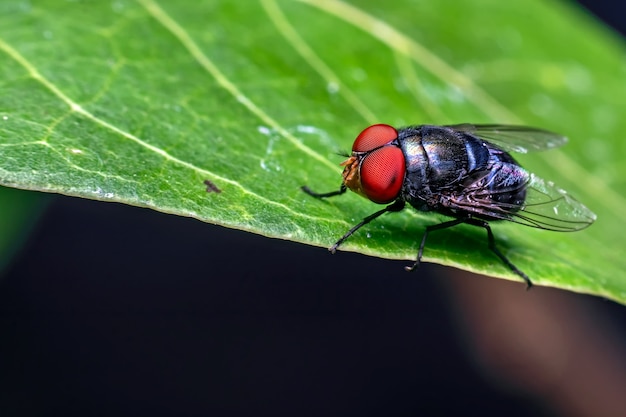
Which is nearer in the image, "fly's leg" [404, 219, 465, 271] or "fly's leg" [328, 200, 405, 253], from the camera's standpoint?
"fly's leg" [328, 200, 405, 253]

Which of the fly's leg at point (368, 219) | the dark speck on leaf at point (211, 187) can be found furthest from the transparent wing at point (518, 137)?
the dark speck on leaf at point (211, 187)

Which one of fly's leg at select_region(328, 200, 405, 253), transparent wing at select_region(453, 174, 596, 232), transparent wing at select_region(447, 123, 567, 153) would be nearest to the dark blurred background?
transparent wing at select_region(447, 123, 567, 153)

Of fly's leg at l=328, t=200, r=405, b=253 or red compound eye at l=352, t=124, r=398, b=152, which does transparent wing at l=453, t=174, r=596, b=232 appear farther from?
red compound eye at l=352, t=124, r=398, b=152

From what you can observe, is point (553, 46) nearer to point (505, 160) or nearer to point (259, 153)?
point (505, 160)

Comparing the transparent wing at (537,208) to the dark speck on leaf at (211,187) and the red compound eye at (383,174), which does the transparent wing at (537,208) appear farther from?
the dark speck on leaf at (211,187)

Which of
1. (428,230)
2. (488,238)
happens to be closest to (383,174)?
(428,230)

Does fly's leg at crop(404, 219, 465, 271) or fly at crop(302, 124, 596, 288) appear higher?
fly at crop(302, 124, 596, 288)

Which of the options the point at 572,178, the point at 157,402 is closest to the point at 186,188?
the point at 572,178
